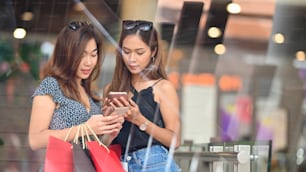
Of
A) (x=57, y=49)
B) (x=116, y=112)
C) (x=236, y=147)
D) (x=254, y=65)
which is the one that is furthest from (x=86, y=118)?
(x=254, y=65)

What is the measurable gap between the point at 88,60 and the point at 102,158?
0.41 m

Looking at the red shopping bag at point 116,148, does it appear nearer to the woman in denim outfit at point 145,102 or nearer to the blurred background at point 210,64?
the woman in denim outfit at point 145,102

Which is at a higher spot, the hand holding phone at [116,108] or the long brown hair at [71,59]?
the long brown hair at [71,59]

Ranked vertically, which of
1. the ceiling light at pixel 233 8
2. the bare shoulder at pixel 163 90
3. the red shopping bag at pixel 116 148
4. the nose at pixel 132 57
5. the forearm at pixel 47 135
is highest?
the ceiling light at pixel 233 8

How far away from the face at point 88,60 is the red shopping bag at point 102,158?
32cm

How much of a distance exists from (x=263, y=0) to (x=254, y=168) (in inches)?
27.3

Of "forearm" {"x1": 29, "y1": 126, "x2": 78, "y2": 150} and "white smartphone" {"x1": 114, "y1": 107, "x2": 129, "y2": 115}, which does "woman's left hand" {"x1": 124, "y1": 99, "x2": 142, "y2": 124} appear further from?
"forearm" {"x1": 29, "y1": 126, "x2": 78, "y2": 150}

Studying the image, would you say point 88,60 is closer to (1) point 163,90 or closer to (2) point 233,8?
(1) point 163,90

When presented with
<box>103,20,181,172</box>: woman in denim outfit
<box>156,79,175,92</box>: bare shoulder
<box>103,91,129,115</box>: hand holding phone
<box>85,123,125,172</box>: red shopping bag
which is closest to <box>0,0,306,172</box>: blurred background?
<box>103,20,181,172</box>: woman in denim outfit

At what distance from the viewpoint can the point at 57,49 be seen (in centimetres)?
192

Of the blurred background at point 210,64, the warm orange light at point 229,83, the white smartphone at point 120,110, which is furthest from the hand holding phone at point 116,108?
the warm orange light at point 229,83

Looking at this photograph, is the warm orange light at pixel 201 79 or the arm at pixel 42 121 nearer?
the arm at pixel 42 121

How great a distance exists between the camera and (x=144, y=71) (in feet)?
6.26

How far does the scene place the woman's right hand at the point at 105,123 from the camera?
1698 millimetres
